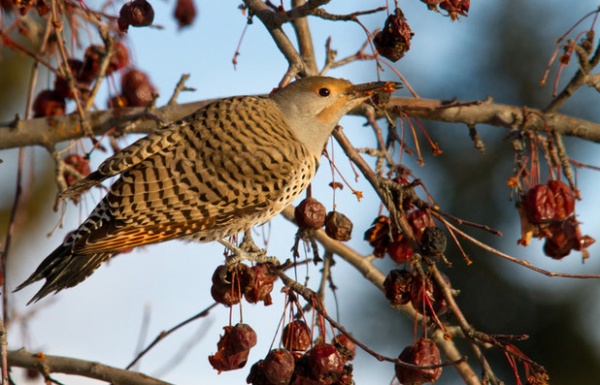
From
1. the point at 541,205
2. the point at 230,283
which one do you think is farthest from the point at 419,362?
the point at 541,205

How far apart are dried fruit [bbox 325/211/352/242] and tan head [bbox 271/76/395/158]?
84 cm

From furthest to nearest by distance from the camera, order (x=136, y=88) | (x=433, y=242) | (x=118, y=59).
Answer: (x=118, y=59)
(x=136, y=88)
(x=433, y=242)

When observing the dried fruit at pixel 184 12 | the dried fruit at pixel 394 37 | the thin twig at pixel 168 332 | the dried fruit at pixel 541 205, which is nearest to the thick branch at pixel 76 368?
the thin twig at pixel 168 332

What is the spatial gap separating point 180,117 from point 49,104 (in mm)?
764

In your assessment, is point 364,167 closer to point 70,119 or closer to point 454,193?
point 70,119

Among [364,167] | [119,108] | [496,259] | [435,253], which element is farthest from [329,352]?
[496,259]

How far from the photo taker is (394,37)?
293cm

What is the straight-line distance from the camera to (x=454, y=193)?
8.62m

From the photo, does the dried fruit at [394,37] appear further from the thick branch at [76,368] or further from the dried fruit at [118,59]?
the dried fruit at [118,59]

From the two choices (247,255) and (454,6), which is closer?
(454,6)

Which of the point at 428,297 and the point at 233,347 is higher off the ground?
the point at 428,297

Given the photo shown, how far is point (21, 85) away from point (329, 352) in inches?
237

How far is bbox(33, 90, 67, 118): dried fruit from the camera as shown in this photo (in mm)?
4203

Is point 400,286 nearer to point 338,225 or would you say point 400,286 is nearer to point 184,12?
point 338,225
